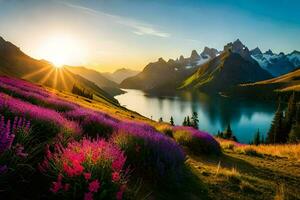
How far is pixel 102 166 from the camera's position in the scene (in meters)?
5.11

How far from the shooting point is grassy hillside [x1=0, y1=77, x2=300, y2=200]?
15.8 ft

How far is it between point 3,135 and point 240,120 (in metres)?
162

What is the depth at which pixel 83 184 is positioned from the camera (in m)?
4.82

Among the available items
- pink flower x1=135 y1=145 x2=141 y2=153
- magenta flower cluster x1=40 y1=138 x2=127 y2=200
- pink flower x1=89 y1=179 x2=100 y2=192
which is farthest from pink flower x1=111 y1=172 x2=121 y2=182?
pink flower x1=135 y1=145 x2=141 y2=153

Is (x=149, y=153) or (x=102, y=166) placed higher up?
(x=102, y=166)

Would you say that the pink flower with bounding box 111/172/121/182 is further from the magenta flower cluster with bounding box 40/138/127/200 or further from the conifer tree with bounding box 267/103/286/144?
the conifer tree with bounding box 267/103/286/144

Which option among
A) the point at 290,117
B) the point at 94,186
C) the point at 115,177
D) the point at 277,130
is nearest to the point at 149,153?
the point at 115,177

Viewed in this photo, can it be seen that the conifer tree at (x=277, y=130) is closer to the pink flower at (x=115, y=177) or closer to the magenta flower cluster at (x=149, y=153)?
the magenta flower cluster at (x=149, y=153)

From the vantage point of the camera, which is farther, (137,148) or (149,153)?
(149,153)

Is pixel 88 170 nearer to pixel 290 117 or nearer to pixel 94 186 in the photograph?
pixel 94 186

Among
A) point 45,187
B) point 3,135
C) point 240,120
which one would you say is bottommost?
point 240,120

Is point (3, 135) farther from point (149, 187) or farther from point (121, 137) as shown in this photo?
point (121, 137)

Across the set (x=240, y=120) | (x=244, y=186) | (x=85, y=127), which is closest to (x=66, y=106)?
(x=85, y=127)

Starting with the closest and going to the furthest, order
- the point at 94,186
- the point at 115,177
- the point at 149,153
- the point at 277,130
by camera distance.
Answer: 1. the point at 94,186
2. the point at 115,177
3. the point at 149,153
4. the point at 277,130
